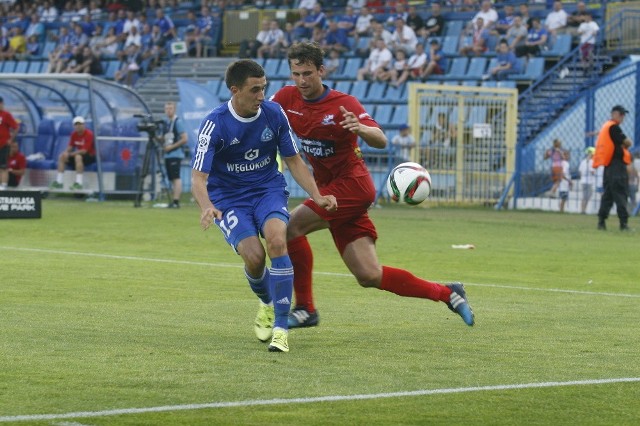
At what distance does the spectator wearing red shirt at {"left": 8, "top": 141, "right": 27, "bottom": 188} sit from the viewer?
29828 mm

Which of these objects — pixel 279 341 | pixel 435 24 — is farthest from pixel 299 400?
pixel 435 24

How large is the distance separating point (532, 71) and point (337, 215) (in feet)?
77.4

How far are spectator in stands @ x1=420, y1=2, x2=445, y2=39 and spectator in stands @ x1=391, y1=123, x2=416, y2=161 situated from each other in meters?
6.07

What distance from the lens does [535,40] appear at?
32656mm

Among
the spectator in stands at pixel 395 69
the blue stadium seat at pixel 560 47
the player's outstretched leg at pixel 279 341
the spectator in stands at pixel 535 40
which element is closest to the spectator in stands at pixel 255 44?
the spectator in stands at pixel 395 69

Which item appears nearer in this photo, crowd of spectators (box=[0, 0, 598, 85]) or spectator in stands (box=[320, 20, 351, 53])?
crowd of spectators (box=[0, 0, 598, 85])

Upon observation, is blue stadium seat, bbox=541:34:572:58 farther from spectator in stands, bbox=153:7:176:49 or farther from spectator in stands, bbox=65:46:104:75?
spectator in stands, bbox=65:46:104:75

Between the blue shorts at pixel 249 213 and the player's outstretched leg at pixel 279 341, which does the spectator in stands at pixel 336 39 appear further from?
the player's outstretched leg at pixel 279 341

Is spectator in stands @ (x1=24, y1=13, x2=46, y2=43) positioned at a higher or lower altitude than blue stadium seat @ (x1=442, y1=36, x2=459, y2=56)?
higher

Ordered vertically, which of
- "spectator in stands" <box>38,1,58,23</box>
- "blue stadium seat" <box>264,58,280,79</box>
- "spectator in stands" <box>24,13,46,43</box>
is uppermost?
"spectator in stands" <box>38,1,58,23</box>

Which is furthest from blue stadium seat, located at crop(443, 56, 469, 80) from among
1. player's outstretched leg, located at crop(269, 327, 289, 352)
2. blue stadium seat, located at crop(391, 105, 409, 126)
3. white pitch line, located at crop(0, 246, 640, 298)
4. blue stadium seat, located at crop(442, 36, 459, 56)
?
player's outstretched leg, located at crop(269, 327, 289, 352)

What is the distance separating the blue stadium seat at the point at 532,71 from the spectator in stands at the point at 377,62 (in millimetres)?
3650

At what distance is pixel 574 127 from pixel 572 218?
4473 mm

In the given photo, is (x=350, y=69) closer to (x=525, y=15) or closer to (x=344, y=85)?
(x=344, y=85)
